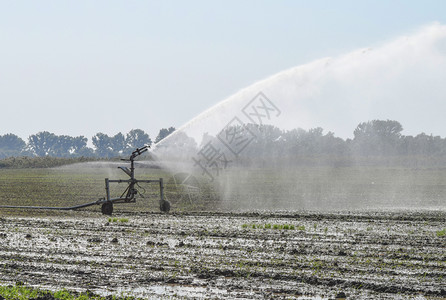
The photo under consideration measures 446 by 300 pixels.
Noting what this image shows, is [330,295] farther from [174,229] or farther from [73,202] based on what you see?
[73,202]

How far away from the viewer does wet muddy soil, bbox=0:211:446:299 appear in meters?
11.0

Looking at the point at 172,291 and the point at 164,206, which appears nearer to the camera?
the point at 172,291

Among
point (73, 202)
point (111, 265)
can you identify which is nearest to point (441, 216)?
point (111, 265)

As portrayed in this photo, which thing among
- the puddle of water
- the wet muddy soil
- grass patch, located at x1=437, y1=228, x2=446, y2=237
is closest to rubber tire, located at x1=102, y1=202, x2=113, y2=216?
the wet muddy soil

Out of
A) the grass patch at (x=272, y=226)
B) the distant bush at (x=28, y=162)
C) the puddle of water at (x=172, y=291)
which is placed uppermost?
the distant bush at (x=28, y=162)

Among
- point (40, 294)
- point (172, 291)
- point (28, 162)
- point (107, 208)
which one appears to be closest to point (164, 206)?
point (107, 208)

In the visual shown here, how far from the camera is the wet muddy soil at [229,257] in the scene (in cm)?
1096

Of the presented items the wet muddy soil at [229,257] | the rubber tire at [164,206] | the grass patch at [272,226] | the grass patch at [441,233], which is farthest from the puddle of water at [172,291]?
the rubber tire at [164,206]

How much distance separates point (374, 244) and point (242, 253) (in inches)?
152

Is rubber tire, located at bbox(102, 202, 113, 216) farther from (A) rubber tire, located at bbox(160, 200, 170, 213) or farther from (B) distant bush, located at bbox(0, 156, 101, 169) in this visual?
(B) distant bush, located at bbox(0, 156, 101, 169)

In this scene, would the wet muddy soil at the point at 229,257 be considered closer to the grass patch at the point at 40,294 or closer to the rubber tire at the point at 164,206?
the grass patch at the point at 40,294

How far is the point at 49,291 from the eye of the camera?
10.4 metres

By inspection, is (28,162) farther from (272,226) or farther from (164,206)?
(272,226)

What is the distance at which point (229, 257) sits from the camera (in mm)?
13953
